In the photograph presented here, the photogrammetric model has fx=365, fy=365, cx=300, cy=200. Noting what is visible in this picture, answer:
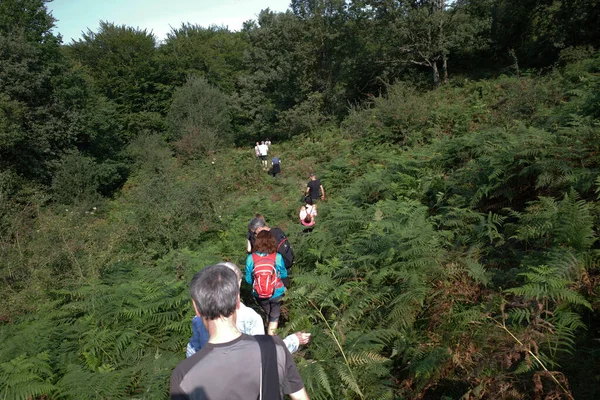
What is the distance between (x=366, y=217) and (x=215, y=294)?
5620 millimetres

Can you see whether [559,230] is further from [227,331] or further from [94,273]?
[94,273]

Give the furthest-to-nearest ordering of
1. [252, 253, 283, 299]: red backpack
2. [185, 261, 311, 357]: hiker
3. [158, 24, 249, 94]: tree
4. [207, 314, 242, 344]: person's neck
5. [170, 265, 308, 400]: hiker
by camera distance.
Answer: [158, 24, 249, 94]: tree
[252, 253, 283, 299]: red backpack
[185, 261, 311, 357]: hiker
[207, 314, 242, 344]: person's neck
[170, 265, 308, 400]: hiker

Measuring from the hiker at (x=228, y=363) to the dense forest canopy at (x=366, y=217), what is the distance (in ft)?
5.08

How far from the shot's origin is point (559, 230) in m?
4.32

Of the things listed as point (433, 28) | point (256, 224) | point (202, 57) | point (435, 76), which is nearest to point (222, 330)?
point (256, 224)

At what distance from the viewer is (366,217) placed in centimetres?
746

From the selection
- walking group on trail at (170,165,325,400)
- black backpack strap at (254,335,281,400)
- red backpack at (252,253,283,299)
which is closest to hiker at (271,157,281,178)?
red backpack at (252,253,283,299)

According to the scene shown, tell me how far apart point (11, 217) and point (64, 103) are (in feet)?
50.1

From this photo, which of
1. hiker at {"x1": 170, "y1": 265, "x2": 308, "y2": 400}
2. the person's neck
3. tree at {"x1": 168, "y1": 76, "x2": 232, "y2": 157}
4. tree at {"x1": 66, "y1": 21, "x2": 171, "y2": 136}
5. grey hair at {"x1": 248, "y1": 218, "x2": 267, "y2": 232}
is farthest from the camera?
tree at {"x1": 66, "y1": 21, "x2": 171, "y2": 136}

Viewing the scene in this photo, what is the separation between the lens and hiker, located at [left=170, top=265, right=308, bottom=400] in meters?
1.94

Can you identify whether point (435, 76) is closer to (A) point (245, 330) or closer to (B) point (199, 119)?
(B) point (199, 119)

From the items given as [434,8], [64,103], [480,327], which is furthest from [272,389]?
[64,103]

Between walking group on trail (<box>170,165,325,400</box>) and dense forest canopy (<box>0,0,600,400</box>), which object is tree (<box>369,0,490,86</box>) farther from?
walking group on trail (<box>170,165,325,400</box>)

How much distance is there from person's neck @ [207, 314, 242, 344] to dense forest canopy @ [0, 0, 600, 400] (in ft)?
5.51
